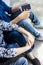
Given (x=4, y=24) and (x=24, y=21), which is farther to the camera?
(x=24, y=21)

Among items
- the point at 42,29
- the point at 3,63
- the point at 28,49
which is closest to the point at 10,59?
the point at 3,63

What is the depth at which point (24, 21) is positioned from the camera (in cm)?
205

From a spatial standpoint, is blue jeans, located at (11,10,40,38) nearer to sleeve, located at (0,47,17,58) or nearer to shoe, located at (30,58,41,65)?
shoe, located at (30,58,41,65)

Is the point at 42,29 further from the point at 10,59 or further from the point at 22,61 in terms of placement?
the point at 10,59

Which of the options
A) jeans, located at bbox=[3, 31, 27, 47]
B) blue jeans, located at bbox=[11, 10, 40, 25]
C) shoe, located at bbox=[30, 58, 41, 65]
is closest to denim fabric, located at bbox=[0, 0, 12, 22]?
blue jeans, located at bbox=[11, 10, 40, 25]

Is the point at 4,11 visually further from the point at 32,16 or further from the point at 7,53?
the point at 7,53

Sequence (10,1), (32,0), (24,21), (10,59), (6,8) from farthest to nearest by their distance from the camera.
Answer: (32,0) → (10,1) → (6,8) → (24,21) → (10,59)

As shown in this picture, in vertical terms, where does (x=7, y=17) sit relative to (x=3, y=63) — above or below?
above

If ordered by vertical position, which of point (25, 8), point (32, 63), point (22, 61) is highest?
point (25, 8)

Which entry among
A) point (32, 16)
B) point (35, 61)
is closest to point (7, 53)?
point (35, 61)

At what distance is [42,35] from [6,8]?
1.70 feet

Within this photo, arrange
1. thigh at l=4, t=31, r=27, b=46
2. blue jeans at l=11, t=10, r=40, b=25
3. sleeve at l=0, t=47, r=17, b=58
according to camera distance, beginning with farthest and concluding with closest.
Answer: blue jeans at l=11, t=10, r=40, b=25
thigh at l=4, t=31, r=27, b=46
sleeve at l=0, t=47, r=17, b=58

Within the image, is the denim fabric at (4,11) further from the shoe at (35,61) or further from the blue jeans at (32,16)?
the shoe at (35,61)

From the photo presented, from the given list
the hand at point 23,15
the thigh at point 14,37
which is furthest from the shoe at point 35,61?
the hand at point 23,15
